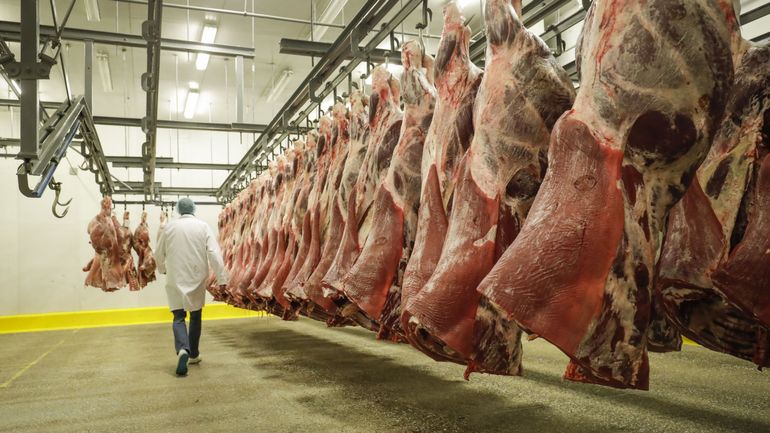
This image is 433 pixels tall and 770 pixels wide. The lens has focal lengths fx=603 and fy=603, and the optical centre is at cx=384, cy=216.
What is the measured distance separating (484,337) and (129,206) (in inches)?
562

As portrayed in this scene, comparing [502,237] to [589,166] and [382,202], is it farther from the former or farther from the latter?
[382,202]

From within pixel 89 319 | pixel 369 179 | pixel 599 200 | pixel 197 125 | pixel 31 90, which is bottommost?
pixel 89 319

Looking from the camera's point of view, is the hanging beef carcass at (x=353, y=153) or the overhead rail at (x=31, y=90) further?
the overhead rail at (x=31, y=90)

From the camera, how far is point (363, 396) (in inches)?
164

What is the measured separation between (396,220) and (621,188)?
1231 millimetres

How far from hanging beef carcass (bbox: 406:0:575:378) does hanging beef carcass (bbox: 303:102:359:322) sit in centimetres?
122

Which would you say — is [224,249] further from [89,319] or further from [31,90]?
[31,90]

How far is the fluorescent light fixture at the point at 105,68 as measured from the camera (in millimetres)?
10483

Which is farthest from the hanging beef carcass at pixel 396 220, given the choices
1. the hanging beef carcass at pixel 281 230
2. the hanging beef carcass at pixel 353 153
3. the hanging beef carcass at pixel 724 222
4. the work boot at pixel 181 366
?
the work boot at pixel 181 366

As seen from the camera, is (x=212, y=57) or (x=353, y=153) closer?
(x=353, y=153)

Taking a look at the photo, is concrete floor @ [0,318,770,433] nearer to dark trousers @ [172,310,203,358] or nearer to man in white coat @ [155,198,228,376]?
dark trousers @ [172,310,203,358]

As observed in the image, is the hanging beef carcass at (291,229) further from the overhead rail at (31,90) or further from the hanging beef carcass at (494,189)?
the hanging beef carcass at (494,189)

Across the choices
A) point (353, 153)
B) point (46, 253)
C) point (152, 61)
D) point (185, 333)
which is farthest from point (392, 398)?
point (46, 253)

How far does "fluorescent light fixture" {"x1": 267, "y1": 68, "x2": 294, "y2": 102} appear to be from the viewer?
12.0m
